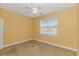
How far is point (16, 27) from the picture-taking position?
6.08 feet

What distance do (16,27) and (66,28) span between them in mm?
948

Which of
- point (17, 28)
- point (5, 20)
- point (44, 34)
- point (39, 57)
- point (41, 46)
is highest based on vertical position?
point (5, 20)

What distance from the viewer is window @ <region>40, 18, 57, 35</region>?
1.81m

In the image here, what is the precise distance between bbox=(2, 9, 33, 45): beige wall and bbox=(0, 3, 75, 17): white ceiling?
0.30 feet

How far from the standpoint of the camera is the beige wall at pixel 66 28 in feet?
5.66

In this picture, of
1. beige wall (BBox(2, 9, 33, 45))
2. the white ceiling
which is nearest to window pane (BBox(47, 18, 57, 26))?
the white ceiling

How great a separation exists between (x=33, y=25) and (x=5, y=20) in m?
0.52

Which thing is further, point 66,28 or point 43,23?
point 43,23

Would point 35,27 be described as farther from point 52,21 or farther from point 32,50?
point 32,50

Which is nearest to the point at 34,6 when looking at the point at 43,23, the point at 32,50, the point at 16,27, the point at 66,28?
the point at 43,23

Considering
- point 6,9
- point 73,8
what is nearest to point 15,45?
point 6,9

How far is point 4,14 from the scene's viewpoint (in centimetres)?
174

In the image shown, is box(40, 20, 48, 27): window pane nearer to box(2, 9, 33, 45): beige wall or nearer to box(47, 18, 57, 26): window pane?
box(47, 18, 57, 26): window pane

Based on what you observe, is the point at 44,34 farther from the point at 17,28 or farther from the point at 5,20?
the point at 5,20
